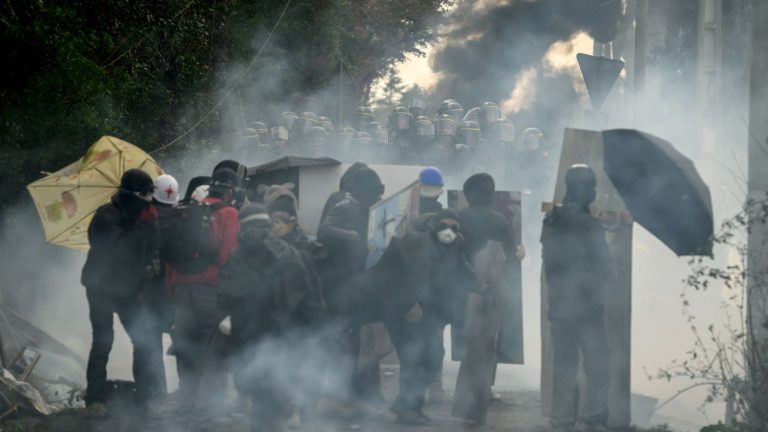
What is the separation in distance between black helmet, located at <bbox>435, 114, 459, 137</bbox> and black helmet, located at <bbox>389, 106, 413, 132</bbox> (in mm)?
543

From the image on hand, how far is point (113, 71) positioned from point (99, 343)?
616cm

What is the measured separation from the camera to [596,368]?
28.1ft

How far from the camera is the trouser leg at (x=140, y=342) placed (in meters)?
9.04

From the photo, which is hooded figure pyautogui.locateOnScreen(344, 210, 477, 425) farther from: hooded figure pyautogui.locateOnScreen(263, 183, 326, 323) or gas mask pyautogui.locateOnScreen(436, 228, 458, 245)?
hooded figure pyautogui.locateOnScreen(263, 183, 326, 323)

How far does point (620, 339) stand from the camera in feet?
28.9

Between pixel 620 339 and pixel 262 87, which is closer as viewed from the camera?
pixel 620 339

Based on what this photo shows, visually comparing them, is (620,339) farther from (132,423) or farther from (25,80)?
(25,80)

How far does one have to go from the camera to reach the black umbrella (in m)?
8.23

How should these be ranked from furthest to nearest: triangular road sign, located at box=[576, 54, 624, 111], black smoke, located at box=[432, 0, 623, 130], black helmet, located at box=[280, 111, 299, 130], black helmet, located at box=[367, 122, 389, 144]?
black smoke, located at box=[432, 0, 623, 130] < black helmet, located at box=[280, 111, 299, 130] < black helmet, located at box=[367, 122, 389, 144] < triangular road sign, located at box=[576, 54, 624, 111]

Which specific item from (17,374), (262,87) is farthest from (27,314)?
(262,87)

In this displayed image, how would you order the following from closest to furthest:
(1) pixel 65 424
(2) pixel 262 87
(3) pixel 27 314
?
1. (1) pixel 65 424
2. (3) pixel 27 314
3. (2) pixel 262 87

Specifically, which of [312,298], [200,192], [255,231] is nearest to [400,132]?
[200,192]

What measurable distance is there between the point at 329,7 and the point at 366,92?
40.3 ft

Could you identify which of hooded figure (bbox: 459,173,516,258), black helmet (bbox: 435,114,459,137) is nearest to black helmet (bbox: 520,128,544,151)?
black helmet (bbox: 435,114,459,137)
